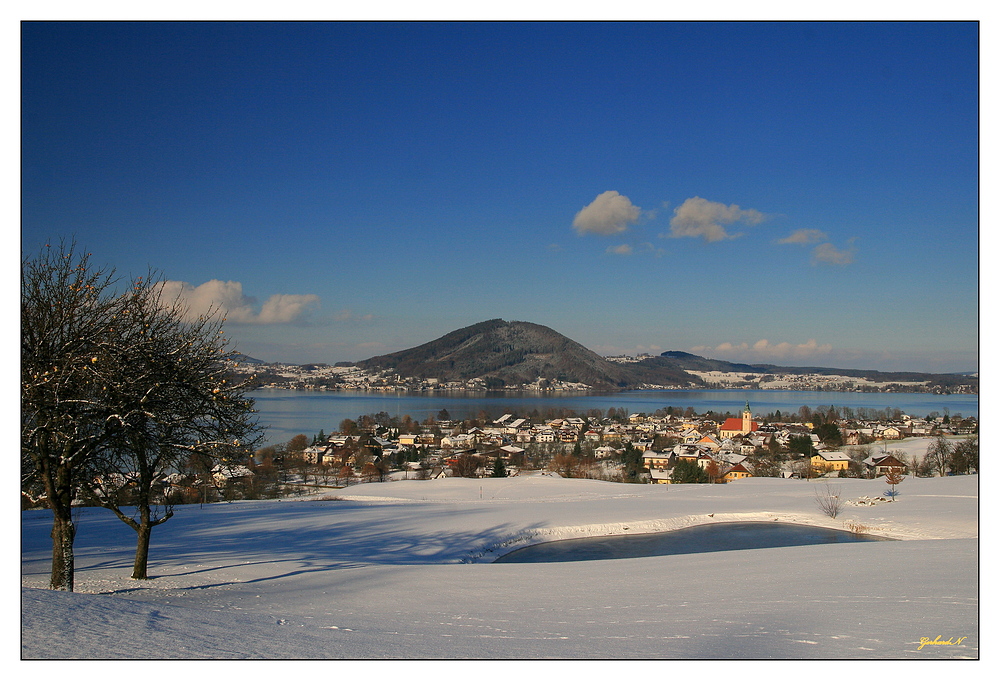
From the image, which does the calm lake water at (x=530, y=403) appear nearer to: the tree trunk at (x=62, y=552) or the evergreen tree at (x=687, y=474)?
the tree trunk at (x=62, y=552)

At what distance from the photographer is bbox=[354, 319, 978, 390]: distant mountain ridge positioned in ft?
170

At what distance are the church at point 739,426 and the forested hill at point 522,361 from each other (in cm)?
1501

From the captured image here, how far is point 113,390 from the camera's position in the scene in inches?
217

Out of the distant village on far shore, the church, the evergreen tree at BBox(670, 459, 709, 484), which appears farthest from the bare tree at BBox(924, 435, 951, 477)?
the church

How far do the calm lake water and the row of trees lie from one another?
73.5 inches

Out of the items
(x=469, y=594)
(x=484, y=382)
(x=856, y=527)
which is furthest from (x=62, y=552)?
(x=484, y=382)

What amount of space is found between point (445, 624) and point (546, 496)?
18345mm

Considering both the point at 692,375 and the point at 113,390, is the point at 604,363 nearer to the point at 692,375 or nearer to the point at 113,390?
the point at 692,375

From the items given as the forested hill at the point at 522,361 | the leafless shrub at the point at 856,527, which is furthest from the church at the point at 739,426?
the leafless shrub at the point at 856,527

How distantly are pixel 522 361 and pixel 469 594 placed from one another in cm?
5380

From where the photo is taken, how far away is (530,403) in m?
56.1

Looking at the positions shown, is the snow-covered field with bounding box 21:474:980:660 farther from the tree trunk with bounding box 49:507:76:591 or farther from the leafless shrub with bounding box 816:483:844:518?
the leafless shrub with bounding box 816:483:844:518

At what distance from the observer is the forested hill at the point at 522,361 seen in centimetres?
5297
